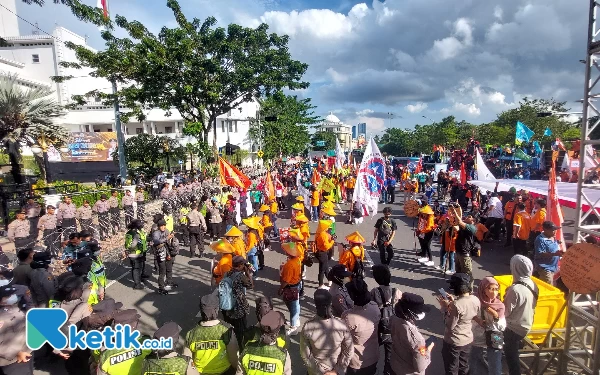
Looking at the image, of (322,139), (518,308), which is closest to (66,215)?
(518,308)

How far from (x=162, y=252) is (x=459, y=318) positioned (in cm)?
553

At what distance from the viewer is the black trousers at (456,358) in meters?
3.77

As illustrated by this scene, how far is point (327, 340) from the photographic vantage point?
3.30m

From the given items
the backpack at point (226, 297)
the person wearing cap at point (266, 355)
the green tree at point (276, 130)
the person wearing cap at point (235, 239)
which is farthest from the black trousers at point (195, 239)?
the green tree at point (276, 130)

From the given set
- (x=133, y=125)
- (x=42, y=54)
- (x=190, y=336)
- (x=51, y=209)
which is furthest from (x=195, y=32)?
(x=42, y=54)

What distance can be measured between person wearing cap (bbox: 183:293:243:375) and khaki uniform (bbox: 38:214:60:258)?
7.97m

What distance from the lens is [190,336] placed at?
334cm

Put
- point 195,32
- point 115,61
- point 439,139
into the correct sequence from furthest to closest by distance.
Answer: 1. point 439,139
2. point 195,32
3. point 115,61

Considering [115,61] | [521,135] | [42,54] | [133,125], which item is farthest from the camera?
[42,54]

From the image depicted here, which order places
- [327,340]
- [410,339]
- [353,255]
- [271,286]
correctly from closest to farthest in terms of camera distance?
1. [410,339]
2. [327,340]
3. [353,255]
4. [271,286]

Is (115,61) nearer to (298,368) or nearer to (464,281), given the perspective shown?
→ (298,368)

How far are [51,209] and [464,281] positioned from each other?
10930 millimetres

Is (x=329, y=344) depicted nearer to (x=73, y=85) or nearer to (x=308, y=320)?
(x=308, y=320)
